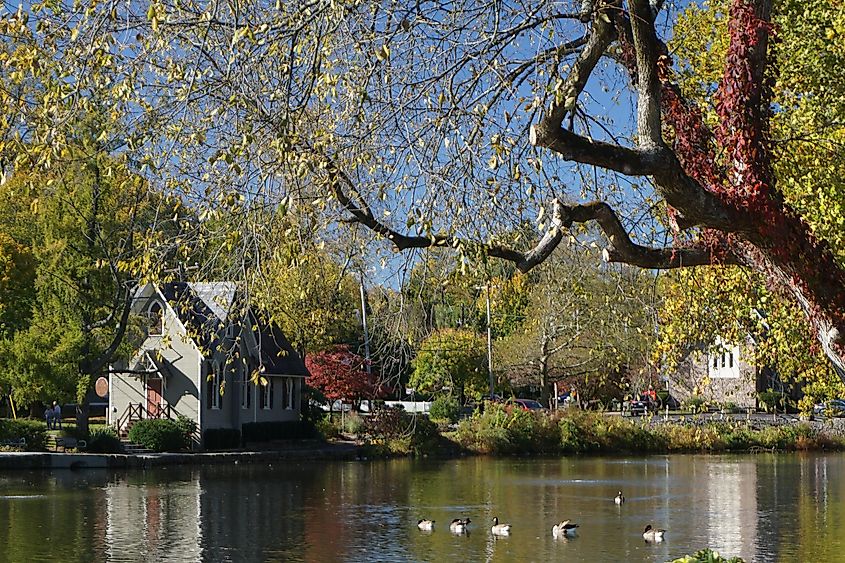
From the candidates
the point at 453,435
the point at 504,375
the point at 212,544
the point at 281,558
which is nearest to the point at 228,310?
the point at 281,558

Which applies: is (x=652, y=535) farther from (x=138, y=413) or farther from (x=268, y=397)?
(x=268, y=397)

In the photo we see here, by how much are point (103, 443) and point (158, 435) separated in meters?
2.11

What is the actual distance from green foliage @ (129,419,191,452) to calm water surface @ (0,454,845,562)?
3.45 m

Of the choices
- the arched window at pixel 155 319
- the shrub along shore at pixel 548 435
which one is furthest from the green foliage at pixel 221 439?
the arched window at pixel 155 319

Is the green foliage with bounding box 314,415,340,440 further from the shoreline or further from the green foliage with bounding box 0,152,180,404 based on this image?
the green foliage with bounding box 0,152,180,404

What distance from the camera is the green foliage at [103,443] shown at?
39375 millimetres

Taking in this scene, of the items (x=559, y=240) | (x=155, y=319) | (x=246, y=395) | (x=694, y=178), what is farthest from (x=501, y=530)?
(x=246, y=395)

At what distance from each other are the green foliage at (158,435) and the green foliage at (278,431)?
13.8ft

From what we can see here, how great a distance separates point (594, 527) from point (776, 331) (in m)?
9.83

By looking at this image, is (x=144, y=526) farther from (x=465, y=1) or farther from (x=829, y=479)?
(x=829, y=479)

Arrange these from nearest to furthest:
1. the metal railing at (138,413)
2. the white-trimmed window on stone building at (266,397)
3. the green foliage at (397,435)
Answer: the metal railing at (138,413)
the green foliage at (397,435)
the white-trimmed window on stone building at (266,397)

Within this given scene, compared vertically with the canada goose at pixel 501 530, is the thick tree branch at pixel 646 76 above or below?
above

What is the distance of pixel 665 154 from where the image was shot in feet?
29.2

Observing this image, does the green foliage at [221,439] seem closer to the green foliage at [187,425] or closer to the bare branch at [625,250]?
the green foliage at [187,425]
